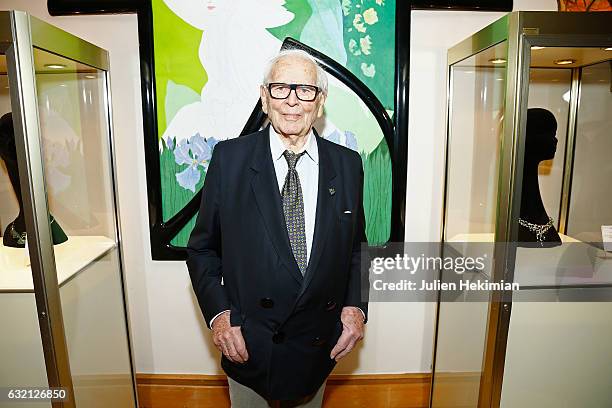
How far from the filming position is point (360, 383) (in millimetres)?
2129

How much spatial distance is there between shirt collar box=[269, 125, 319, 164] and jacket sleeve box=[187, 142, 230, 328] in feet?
0.52

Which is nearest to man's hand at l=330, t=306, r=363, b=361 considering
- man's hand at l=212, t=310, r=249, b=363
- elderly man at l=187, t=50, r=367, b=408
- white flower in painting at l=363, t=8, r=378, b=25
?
elderly man at l=187, t=50, r=367, b=408

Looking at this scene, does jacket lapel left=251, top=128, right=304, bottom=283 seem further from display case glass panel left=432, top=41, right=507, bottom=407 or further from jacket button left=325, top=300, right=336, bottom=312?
display case glass panel left=432, top=41, right=507, bottom=407

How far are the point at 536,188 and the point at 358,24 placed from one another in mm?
944

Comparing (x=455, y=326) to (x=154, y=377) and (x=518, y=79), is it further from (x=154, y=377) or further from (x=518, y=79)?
(x=154, y=377)

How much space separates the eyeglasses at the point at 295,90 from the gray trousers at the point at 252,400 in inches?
35.8

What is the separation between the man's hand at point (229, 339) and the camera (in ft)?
4.26

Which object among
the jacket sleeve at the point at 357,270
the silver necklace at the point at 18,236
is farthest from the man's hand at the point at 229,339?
the silver necklace at the point at 18,236

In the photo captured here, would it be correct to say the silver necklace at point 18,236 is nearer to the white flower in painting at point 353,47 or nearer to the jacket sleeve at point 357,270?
the jacket sleeve at point 357,270

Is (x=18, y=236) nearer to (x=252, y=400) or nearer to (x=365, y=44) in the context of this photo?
(x=252, y=400)

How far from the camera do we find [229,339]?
4.25 ft

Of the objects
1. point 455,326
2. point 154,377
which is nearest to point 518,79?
point 455,326

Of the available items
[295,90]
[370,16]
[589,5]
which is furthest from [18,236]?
[589,5]

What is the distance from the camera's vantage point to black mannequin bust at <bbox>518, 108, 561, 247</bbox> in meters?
1.49
